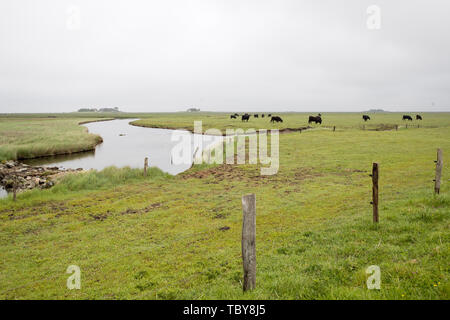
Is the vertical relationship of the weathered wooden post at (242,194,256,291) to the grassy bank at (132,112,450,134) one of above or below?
below

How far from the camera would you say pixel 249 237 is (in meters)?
5.45

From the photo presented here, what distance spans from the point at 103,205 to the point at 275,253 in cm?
1203

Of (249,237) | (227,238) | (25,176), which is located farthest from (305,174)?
(25,176)

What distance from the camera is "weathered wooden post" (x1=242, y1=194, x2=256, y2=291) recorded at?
17.6 feet

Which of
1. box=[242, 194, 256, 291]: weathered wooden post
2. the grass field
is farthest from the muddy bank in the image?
box=[242, 194, 256, 291]: weathered wooden post

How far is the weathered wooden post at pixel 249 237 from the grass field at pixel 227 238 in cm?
32

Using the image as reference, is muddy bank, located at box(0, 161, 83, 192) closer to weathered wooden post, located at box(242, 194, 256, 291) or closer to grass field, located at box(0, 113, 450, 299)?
grass field, located at box(0, 113, 450, 299)

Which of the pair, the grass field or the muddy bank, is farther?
the muddy bank

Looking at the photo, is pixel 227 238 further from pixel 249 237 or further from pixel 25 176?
pixel 25 176

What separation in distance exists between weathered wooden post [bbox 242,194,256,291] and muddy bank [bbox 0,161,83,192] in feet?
71.8

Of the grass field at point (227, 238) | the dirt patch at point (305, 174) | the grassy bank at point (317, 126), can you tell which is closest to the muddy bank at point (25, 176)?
the grass field at point (227, 238)

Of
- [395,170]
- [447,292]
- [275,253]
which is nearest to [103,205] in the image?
[275,253]

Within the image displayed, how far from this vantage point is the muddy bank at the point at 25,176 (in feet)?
73.9

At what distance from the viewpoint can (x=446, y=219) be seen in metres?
8.28
